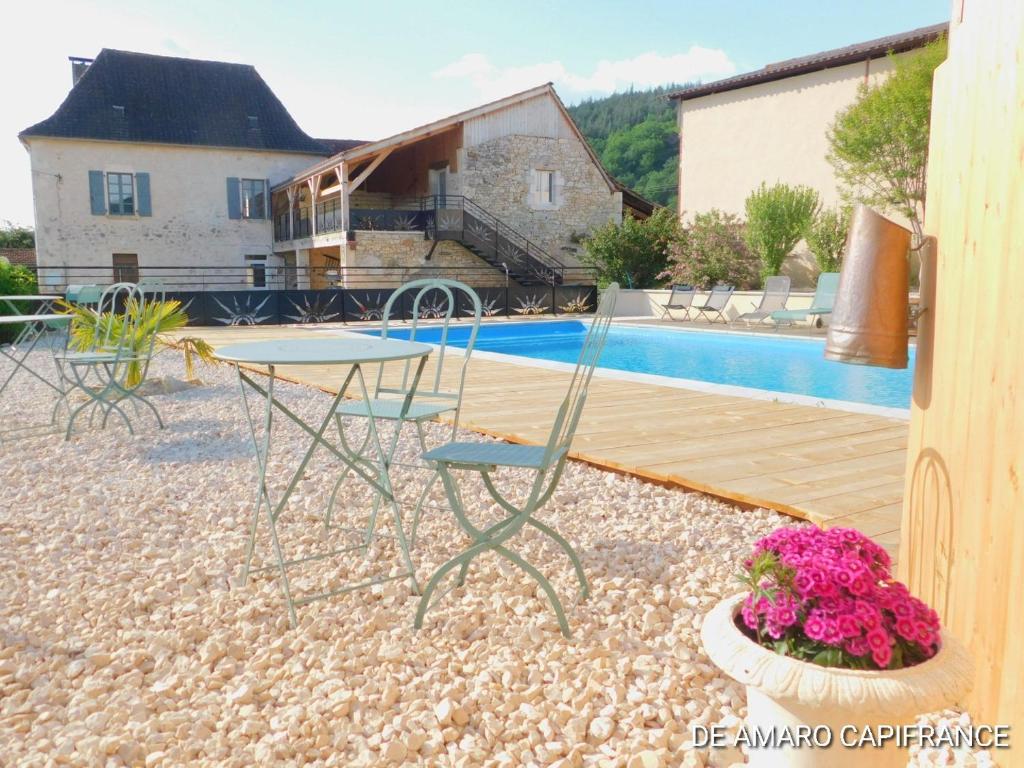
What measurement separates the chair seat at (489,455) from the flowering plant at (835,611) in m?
0.84

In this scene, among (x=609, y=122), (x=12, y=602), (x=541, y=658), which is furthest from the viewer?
(x=609, y=122)

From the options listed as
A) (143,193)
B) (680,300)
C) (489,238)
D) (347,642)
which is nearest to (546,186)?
(489,238)

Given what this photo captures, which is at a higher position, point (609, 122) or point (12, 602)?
point (609, 122)

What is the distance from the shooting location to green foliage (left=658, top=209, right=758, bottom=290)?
16.6m

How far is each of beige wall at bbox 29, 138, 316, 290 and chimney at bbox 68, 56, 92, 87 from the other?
3990 mm

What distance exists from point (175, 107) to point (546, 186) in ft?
36.6

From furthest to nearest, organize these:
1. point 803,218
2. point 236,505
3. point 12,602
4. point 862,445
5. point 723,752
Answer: point 803,218
point 862,445
point 236,505
point 12,602
point 723,752

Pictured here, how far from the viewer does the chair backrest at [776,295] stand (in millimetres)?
13969

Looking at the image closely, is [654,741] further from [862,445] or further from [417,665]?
[862,445]

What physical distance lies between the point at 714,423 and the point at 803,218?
12094mm

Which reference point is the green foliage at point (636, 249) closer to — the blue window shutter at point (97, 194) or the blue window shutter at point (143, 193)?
the blue window shutter at point (143, 193)

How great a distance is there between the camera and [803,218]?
15547mm

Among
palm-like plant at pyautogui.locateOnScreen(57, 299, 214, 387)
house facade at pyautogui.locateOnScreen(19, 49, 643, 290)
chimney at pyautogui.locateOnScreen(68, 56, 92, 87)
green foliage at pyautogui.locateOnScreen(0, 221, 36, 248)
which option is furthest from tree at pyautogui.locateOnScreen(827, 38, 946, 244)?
green foliage at pyautogui.locateOnScreen(0, 221, 36, 248)

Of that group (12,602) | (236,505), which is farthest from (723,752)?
(236,505)
